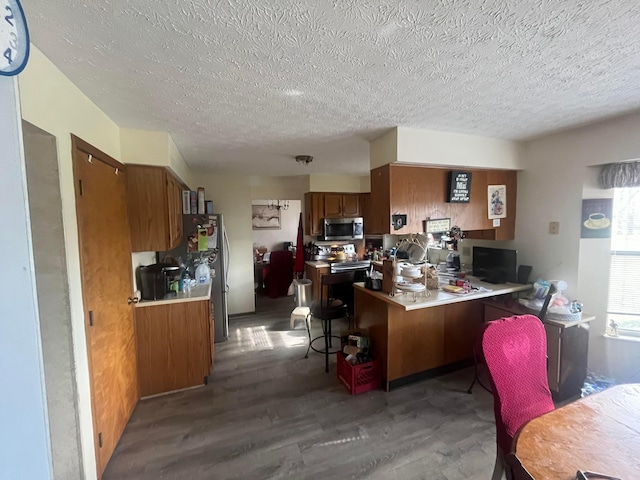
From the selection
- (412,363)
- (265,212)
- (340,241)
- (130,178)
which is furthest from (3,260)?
(265,212)

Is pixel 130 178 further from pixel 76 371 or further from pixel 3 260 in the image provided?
pixel 3 260

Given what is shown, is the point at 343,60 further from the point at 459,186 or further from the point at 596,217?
the point at 596,217

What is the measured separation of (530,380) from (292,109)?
2190 millimetres

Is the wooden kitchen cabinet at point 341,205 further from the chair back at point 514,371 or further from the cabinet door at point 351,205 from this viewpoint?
the chair back at point 514,371

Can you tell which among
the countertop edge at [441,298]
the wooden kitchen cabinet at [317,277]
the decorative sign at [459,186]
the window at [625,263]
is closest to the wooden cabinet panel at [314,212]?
the wooden kitchen cabinet at [317,277]

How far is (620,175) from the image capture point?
2.20 metres

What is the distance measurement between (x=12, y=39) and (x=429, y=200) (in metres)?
2.71

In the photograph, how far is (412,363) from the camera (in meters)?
2.53

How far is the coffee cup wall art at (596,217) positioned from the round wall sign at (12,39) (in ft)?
11.7

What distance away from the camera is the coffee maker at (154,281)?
92.8 inches

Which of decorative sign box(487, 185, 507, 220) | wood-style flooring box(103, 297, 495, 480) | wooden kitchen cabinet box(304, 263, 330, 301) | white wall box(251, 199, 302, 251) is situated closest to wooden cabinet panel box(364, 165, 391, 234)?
decorative sign box(487, 185, 507, 220)

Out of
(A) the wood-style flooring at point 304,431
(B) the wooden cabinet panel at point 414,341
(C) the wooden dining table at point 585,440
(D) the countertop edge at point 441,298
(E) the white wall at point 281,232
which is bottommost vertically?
(A) the wood-style flooring at point 304,431

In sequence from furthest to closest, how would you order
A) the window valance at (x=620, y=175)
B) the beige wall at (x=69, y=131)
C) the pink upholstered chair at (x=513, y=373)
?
the window valance at (x=620, y=175) → the pink upholstered chair at (x=513, y=373) → the beige wall at (x=69, y=131)

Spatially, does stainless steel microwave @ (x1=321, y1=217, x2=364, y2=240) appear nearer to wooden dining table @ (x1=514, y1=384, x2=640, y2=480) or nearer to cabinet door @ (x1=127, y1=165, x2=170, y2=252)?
cabinet door @ (x1=127, y1=165, x2=170, y2=252)
